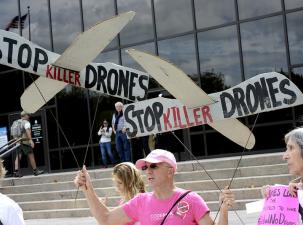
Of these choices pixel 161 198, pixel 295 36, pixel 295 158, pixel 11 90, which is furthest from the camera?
pixel 11 90

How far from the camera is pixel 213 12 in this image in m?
16.6

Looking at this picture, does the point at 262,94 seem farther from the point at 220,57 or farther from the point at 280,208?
the point at 220,57

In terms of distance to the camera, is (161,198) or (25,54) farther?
(25,54)

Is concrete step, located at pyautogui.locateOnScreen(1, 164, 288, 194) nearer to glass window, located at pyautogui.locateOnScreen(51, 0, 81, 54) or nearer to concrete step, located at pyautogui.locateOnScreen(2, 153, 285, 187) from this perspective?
concrete step, located at pyautogui.locateOnScreen(2, 153, 285, 187)

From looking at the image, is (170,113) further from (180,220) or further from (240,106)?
(180,220)

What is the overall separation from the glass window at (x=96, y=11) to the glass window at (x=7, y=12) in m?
2.61

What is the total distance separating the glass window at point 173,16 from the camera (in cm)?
1702

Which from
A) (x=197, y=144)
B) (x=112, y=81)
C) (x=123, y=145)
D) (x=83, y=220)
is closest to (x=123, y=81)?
(x=112, y=81)

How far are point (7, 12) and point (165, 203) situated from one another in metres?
17.4

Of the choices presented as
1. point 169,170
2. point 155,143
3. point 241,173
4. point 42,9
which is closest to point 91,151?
point 155,143

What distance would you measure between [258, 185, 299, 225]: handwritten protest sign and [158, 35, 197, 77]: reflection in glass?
44.2 feet

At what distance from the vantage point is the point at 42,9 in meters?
19.3

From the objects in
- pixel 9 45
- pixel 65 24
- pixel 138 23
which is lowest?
pixel 9 45

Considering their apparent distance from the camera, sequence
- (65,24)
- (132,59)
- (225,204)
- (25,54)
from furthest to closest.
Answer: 1. (65,24)
2. (132,59)
3. (25,54)
4. (225,204)
